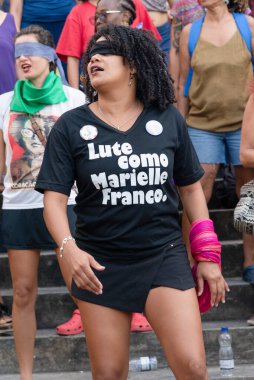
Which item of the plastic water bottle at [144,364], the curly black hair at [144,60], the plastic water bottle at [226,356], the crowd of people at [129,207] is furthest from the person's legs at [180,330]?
the plastic water bottle at [144,364]

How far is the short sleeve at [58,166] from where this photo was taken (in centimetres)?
464

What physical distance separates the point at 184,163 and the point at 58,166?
626 mm

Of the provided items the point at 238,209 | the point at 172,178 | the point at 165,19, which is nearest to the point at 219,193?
the point at 165,19

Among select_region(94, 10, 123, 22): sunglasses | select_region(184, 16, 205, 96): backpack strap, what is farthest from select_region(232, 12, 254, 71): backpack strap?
select_region(94, 10, 123, 22): sunglasses

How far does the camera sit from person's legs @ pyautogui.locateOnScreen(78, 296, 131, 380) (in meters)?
4.55

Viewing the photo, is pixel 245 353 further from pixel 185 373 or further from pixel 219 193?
pixel 185 373

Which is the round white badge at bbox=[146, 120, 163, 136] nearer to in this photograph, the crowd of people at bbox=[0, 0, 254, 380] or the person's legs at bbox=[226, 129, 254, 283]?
the crowd of people at bbox=[0, 0, 254, 380]

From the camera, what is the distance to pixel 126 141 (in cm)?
466

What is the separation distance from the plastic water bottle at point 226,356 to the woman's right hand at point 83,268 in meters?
2.54

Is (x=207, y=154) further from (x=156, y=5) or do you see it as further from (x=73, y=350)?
(x=156, y=5)

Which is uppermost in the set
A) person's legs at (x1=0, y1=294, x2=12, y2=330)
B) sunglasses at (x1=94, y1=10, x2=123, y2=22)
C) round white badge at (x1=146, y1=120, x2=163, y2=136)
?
sunglasses at (x1=94, y1=10, x2=123, y2=22)

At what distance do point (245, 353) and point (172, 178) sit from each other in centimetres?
264

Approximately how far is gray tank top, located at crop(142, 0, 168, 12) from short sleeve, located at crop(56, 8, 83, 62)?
90cm

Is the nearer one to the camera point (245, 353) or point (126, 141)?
point (126, 141)
